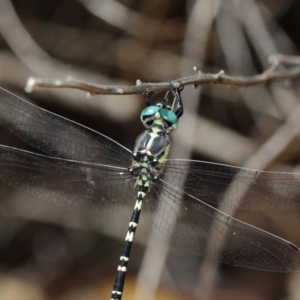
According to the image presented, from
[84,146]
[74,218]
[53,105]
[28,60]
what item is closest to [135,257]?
[74,218]

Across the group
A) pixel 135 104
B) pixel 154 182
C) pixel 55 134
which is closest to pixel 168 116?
pixel 154 182

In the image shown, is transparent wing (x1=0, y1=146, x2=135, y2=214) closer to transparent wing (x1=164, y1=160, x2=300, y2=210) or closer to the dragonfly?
the dragonfly

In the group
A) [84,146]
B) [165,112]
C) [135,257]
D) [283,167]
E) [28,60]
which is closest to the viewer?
[165,112]

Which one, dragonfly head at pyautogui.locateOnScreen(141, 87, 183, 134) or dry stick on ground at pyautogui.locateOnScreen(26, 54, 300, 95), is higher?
dragonfly head at pyautogui.locateOnScreen(141, 87, 183, 134)

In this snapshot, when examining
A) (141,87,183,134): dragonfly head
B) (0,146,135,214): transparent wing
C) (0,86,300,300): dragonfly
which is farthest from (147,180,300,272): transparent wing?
(141,87,183,134): dragonfly head

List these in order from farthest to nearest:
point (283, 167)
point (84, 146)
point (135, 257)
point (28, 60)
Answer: point (135, 257) < point (28, 60) < point (283, 167) < point (84, 146)

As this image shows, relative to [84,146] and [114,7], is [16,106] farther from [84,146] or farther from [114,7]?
[114,7]
